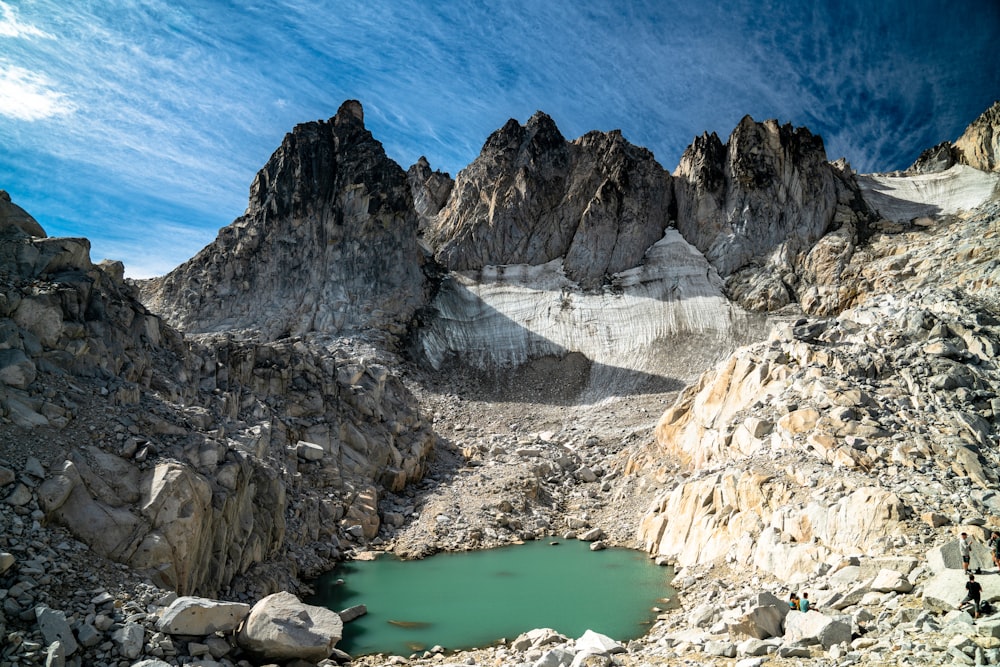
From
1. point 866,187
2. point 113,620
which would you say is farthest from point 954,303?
point 866,187

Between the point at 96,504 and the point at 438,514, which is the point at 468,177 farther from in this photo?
the point at 96,504

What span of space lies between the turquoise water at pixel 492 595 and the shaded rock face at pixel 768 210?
42.7 meters

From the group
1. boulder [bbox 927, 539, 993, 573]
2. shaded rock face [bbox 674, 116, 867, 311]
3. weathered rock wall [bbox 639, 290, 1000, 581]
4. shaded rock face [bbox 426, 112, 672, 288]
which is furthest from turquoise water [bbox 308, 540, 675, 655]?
shaded rock face [bbox 426, 112, 672, 288]

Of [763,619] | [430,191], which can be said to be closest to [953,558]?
[763,619]

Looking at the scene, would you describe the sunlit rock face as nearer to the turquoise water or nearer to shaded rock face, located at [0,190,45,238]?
the turquoise water

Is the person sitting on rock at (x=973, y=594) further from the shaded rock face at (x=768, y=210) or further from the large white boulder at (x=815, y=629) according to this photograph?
the shaded rock face at (x=768, y=210)

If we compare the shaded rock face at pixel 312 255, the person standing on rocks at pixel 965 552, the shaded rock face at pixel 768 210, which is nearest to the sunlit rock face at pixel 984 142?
the shaded rock face at pixel 768 210

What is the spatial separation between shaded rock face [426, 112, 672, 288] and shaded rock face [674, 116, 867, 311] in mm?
4790

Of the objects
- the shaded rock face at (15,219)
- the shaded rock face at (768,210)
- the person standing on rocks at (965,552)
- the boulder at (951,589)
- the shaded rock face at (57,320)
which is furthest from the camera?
the shaded rock face at (768,210)

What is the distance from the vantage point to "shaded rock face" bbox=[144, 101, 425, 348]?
2405 inches

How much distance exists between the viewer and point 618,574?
21297 millimetres

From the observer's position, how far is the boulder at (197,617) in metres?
11.6

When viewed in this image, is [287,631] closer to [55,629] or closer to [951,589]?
[55,629]

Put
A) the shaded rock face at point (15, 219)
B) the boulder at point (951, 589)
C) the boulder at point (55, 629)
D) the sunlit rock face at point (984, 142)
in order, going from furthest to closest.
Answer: the sunlit rock face at point (984, 142), the shaded rock face at point (15, 219), the boulder at point (55, 629), the boulder at point (951, 589)
